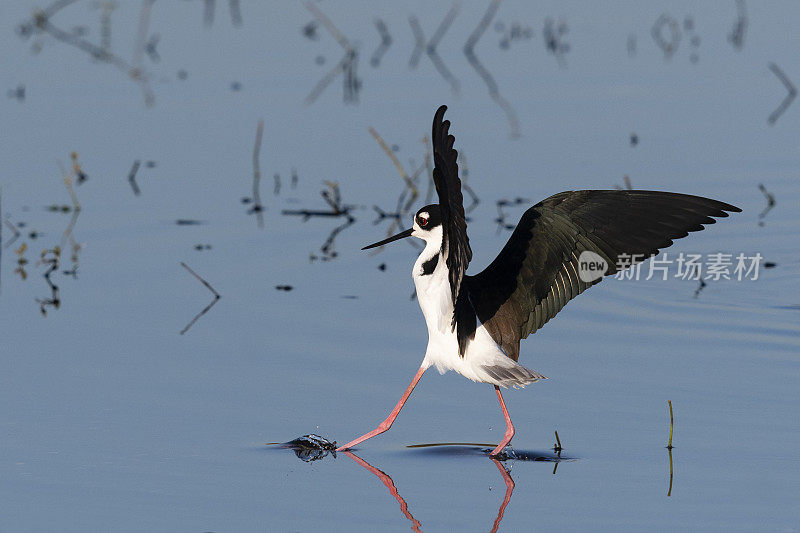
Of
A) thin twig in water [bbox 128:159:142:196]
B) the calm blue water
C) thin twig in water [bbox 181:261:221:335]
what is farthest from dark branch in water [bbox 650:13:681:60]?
thin twig in water [bbox 181:261:221:335]

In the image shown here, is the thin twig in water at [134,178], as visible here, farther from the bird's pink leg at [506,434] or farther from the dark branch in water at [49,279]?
the bird's pink leg at [506,434]

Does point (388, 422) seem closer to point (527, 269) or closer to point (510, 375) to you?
point (510, 375)

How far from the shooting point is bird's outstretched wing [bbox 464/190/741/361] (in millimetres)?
6172

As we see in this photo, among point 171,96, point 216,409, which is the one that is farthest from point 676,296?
point 171,96

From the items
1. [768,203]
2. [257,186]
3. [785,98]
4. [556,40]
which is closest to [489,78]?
[556,40]

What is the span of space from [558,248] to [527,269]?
18 centimetres

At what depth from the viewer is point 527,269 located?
6.18m

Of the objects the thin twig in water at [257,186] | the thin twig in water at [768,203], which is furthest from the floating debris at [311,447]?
the thin twig in water at [768,203]

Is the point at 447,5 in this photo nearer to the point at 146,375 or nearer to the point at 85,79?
the point at 85,79

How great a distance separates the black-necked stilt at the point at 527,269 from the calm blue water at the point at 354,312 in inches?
16.2

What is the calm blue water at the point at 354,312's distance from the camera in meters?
5.68

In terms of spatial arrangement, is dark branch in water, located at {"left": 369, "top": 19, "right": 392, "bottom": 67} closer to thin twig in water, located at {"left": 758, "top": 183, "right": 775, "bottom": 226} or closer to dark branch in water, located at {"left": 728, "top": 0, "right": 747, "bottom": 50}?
dark branch in water, located at {"left": 728, "top": 0, "right": 747, "bottom": 50}

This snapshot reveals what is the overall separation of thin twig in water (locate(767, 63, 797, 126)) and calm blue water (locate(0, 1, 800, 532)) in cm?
12

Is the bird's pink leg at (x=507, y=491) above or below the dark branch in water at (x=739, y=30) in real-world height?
below
